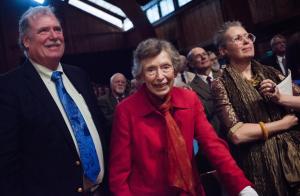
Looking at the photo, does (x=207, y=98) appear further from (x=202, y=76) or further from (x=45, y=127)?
(x=45, y=127)

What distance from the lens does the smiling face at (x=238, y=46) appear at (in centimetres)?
218

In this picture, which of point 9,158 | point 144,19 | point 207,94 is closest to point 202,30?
point 144,19

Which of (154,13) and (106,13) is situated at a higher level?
(106,13)

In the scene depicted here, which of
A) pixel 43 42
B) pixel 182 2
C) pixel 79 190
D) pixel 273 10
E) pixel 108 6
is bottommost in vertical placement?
pixel 79 190

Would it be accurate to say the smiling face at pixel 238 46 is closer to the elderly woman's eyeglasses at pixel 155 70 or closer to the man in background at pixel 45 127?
the elderly woman's eyeglasses at pixel 155 70

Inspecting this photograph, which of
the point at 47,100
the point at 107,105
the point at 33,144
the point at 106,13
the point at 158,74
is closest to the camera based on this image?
the point at 33,144

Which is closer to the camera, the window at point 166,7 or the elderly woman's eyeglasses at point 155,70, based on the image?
the elderly woman's eyeglasses at point 155,70

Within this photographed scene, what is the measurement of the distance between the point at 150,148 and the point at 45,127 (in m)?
0.55

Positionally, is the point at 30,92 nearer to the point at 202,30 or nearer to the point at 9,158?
the point at 9,158

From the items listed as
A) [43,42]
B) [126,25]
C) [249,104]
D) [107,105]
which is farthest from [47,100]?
[126,25]

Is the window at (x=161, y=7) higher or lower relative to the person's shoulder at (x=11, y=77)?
higher

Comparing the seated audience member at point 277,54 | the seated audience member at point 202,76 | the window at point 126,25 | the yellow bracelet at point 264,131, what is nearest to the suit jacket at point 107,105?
the seated audience member at point 202,76

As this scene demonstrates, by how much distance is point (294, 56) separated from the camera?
2.34 metres

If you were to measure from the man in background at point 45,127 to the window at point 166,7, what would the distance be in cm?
884
